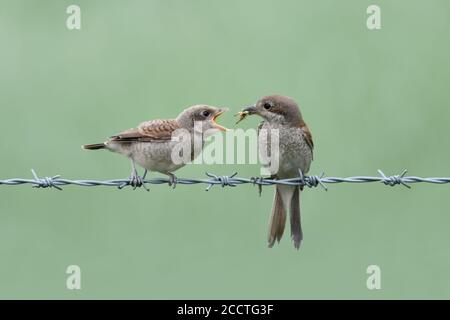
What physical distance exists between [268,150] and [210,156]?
53 cm

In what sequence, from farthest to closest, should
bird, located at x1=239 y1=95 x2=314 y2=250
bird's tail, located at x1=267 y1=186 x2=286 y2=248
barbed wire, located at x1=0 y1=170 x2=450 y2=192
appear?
1. bird's tail, located at x1=267 y1=186 x2=286 y2=248
2. bird, located at x1=239 y1=95 x2=314 y2=250
3. barbed wire, located at x1=0 y1=170 x2=450 y2=192

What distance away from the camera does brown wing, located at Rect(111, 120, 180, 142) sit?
6.65 meters

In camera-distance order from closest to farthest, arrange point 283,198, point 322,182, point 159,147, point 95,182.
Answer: point 95,182 < point 322,182 < point 159,147 < point 283,198

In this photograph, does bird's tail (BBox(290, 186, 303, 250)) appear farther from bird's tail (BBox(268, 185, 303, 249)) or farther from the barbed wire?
the barbed wire

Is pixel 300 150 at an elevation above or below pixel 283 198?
above

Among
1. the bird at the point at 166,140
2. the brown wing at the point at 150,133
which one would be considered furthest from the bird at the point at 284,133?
the brown wing at the point at 150,133

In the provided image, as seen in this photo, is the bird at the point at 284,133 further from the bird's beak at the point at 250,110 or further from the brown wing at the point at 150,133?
the brown wing at the point at 150,133

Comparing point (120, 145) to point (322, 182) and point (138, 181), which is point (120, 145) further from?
point (322, 182)

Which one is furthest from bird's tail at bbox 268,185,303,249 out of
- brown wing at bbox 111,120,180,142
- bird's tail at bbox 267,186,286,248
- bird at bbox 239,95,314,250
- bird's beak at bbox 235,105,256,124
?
brown wing at bbox 111,120,180,142

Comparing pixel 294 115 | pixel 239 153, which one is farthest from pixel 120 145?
pixel 294 115

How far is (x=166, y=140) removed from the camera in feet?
21.9

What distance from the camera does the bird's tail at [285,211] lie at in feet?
23.0

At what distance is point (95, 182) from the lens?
5.63 meters

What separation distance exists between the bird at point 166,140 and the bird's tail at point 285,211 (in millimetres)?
873
